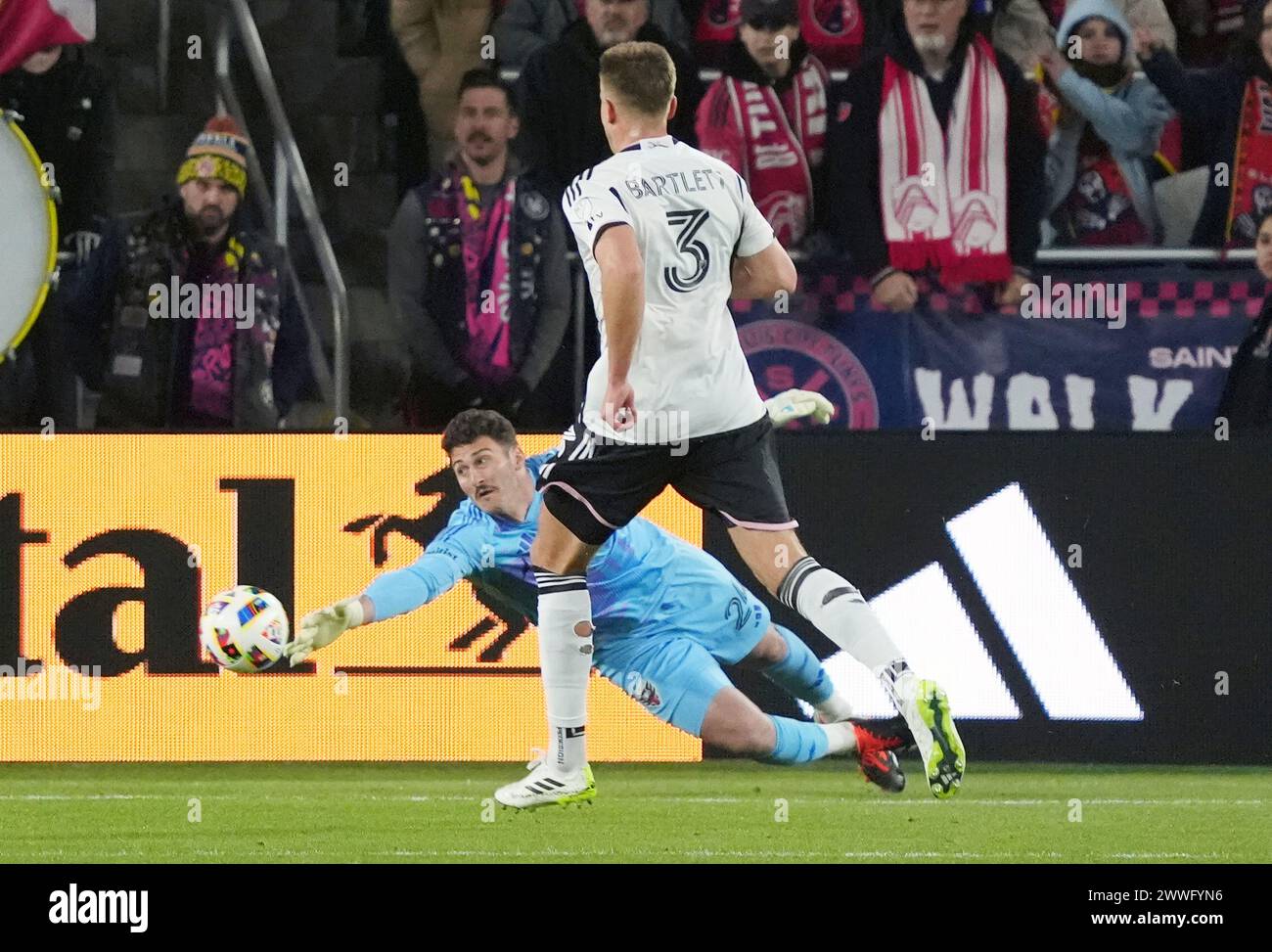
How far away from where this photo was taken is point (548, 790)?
23.7ft

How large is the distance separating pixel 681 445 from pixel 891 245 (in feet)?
10.7

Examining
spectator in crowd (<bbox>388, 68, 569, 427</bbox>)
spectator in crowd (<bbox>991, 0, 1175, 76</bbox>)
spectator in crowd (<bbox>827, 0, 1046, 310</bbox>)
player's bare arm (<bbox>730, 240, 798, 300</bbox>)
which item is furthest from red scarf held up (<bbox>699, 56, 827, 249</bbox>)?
player's bare arm (<bbox>730, 240, 798, 300</bbox>)

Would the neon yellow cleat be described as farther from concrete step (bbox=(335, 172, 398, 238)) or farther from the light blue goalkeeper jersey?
concrete step (bbox=(335, 172, 398, 238))

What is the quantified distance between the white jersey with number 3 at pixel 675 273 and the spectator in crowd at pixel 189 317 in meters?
2.88

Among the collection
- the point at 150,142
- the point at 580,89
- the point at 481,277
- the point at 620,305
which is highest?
the point at 580,89

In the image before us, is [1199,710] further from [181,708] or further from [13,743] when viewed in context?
[13,743]

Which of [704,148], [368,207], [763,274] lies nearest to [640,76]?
[763,274]

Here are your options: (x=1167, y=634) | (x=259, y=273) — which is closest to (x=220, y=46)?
(x=259, y=273)

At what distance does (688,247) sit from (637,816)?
1886 mm

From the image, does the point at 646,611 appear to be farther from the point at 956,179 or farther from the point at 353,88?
the point at 353,88

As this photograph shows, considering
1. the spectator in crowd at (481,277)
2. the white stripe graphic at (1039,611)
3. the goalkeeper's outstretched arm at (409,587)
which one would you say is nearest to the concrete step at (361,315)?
the spectator in crowd at (481,277)

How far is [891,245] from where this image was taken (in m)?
9.79

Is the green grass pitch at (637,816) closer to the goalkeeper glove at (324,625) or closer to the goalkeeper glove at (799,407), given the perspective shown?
the goalkeeper glove at (324,625)

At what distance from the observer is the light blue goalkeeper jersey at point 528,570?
8.25 meters
